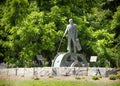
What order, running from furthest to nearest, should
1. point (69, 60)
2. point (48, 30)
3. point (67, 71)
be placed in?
point (48, 30) < point (69, 60) < point (67, 71)

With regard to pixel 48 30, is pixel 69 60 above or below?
below

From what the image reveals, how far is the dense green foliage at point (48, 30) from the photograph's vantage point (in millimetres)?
33438

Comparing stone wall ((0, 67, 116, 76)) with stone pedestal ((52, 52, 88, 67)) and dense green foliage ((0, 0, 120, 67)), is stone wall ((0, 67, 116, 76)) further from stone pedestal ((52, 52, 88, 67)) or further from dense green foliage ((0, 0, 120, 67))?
dense green foliage ((0, 0, 120, 67))

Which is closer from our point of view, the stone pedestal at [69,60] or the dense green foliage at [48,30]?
the stone pedestal at [69,60]

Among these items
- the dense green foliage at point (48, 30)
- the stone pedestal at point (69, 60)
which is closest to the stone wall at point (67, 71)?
the stone pedestal at point (69, 60)

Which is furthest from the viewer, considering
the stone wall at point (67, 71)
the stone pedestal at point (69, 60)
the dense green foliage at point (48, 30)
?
the dense green foliage at point (48, 30)

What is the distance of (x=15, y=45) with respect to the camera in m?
34.5

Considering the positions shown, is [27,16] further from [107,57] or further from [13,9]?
[107,57]

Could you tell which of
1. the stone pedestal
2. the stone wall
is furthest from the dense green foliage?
the stone wall

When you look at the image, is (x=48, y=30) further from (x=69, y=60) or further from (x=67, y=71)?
(x=67, y=71)

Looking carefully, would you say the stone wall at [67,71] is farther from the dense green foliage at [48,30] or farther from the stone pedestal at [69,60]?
the dense green foliage at [48,30]

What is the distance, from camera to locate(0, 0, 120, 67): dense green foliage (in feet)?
110

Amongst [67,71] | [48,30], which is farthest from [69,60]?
[48,30]

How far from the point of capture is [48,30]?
33156mm
